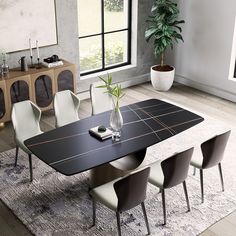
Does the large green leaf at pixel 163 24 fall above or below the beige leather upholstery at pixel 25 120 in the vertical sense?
above

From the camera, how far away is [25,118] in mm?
4676

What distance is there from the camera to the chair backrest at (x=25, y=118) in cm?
459

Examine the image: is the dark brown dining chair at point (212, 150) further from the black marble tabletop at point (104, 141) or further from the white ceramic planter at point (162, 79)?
the white ceramic planter at point (162, 79)

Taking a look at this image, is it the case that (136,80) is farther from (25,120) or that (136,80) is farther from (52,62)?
(25,120)

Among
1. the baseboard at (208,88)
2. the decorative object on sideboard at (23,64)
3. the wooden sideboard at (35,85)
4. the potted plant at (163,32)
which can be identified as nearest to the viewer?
the wooden sideboard at (35,85)

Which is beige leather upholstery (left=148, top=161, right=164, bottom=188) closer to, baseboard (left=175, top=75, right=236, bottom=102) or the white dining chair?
the white dining chair

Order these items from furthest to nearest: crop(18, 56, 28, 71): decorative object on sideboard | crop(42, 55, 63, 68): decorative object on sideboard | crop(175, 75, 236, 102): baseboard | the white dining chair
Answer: crop(175, 75, 236, 102): baseboard < crop(42, 55, 63, 68): decorative object on sideboard < crop(18, 56, 28, 71): decorative object on sideboard < the white dining chair

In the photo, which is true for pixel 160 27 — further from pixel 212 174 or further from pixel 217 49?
pixel 212 174

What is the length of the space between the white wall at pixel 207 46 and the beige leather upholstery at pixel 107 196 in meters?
3.81

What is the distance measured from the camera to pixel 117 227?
3.77 m

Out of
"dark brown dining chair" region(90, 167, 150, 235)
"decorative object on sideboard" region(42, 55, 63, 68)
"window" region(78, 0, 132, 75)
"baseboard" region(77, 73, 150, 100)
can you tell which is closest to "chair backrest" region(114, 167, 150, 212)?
"dark brown dining chair" region(90, 167, 150, 235)

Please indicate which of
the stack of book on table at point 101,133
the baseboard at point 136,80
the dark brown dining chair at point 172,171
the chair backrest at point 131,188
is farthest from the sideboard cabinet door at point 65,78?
the chair backrest at point 131,188

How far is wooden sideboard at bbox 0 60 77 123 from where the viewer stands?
561cm

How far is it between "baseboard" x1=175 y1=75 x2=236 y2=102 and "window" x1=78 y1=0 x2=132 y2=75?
1063 mm
